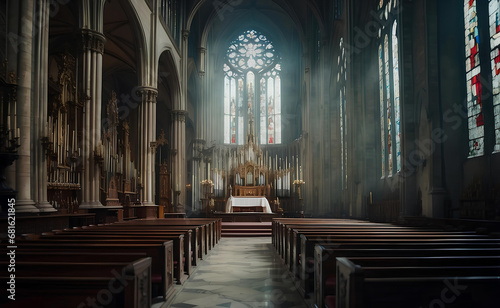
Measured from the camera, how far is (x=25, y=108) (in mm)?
7688

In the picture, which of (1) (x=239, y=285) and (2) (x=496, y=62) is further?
(2) (x=496, y=62)

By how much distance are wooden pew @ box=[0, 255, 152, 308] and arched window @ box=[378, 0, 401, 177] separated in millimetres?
10124

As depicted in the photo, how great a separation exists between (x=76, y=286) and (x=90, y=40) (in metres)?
10.3

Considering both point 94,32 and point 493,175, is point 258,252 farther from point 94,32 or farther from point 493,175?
point 94,32

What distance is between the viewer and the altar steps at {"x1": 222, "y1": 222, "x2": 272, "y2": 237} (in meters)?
14.9

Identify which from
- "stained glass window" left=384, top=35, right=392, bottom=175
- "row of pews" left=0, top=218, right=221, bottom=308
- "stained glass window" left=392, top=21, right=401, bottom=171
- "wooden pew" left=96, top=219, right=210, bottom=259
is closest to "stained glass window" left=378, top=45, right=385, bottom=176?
"stained glass window" left=384, top=35, right=392, bottom=175

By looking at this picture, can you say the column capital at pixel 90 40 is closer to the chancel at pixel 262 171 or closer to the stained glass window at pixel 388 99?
the chancel at pixel 262 171

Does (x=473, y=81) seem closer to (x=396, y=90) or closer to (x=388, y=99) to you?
(x=396, y=90)

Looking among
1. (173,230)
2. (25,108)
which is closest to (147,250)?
(173,230)

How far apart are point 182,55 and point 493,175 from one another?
17.3 meters

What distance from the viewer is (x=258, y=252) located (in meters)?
9.80

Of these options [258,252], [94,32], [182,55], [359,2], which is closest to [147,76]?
[94,32]

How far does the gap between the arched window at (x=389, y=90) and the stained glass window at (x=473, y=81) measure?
3144 mm

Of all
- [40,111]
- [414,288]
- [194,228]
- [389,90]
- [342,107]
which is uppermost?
[342,107]
